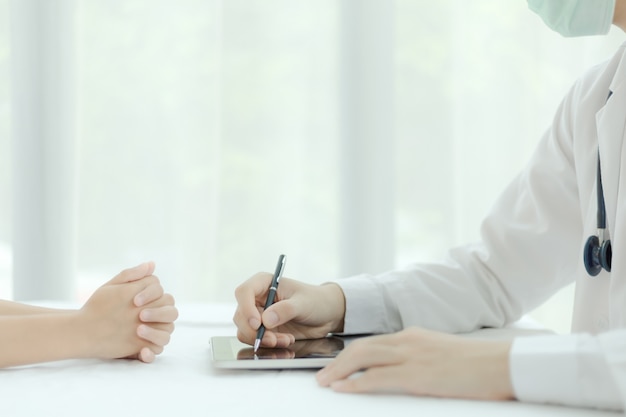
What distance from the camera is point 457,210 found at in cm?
268

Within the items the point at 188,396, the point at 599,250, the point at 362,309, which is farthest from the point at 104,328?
the point at 599,250

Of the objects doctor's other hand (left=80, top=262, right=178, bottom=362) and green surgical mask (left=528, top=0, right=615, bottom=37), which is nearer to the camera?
doctor's other hand (left=80, top=262, right=178, bottom=362)

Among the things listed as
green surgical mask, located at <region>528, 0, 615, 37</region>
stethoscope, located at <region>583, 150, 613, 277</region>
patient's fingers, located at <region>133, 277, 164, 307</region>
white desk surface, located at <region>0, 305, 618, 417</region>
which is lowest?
white desk surface, located at <region>0, 305, 618, 417</region>

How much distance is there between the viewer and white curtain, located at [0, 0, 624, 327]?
2678mm

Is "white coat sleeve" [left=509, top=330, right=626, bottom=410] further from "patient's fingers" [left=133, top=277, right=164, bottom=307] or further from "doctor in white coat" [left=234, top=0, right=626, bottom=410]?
"patient's fingers" [left=133, top=277, right=164, bottom=307]

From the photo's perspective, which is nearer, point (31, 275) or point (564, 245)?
point (564, 245)

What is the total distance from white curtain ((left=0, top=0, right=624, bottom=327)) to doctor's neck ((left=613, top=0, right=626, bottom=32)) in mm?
1240

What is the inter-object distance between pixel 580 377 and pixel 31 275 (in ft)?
7.21

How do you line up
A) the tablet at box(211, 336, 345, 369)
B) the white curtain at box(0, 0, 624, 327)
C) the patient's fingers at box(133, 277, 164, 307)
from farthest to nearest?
the white curtain at box(0, 0, 624, 327) < the patient's fingers at box(133, 277, 164, 307) < the tablet at box(211, 336, 345, 369)

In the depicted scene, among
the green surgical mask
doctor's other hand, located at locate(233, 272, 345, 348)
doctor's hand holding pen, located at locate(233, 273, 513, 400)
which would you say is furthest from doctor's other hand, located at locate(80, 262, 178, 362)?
the green surgical mask

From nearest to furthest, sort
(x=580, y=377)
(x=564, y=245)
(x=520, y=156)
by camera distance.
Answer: (x=580, y=377) → (x=564, y=245) → (x=520, y=156)

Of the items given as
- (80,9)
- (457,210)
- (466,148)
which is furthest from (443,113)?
(80,9)

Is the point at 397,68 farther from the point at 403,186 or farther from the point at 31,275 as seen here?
the point at 31,275

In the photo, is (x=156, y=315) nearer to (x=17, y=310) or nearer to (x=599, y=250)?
(x=17, y=310)
